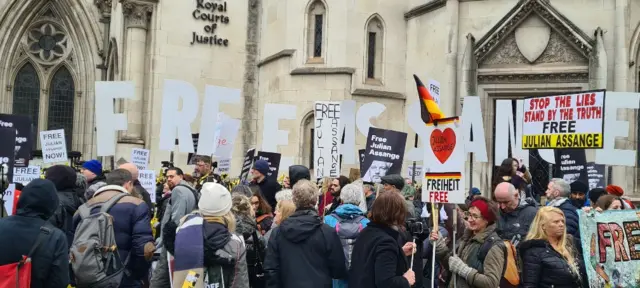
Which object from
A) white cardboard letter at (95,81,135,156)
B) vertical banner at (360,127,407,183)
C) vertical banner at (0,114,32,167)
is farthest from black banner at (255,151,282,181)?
vertical banner at (0,114,32,167)

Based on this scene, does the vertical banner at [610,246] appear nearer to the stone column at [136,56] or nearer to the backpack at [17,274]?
the backpack at [17,274]

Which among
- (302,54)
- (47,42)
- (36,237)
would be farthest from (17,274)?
(47,42)

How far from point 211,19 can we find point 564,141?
13376 millimetres

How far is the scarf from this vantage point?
5.82 meters

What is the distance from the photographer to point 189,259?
582 centimetres

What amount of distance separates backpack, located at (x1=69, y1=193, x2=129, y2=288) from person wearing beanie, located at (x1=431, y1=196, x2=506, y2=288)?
260cm

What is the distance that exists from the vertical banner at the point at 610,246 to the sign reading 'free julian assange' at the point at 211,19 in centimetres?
1564

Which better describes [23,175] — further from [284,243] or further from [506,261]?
[506,261]

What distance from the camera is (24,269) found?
5445mm

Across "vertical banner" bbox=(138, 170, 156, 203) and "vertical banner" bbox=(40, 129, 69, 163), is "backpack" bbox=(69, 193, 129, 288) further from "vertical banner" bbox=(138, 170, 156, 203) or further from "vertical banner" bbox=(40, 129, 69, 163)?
"vertical banner" bbox=(40, 129, 69, 163)

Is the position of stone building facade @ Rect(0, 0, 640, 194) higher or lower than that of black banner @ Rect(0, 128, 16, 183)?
higher

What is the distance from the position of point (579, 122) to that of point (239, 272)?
18.6 feet

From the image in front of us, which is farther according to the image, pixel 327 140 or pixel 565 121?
pixel 327 140

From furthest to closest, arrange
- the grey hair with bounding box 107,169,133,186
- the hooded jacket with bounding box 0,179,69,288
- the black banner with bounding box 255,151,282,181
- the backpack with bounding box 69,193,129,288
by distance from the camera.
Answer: the black banner with bounding box 255,151,282,181, the grey hair with bounding box 107,169,133,186, the backpack with bounding box 69,193,129,288, the hooded jacket with bounding box 0,179,69,288
